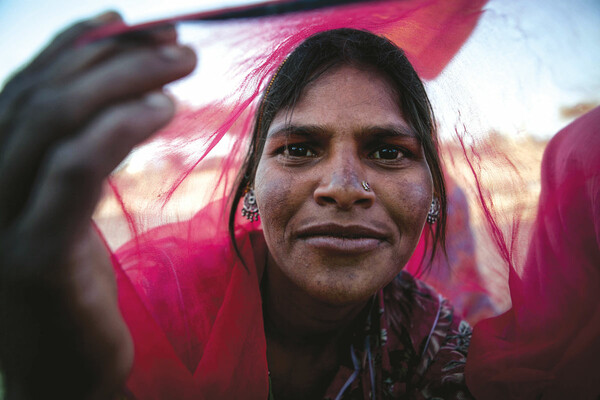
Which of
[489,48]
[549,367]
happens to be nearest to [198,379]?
[549,367]

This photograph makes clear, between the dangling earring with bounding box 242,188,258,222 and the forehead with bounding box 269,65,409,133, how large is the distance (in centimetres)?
33

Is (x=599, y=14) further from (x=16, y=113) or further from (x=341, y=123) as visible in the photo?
(x=16, y=113)

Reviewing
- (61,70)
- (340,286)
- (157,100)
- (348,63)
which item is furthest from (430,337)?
(61,70)

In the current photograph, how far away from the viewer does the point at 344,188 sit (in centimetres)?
94

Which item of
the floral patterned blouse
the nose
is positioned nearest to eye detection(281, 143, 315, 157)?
the nose

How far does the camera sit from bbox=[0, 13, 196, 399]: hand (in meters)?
0.50

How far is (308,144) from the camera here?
3.60ft

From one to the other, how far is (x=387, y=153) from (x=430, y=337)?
0.82m

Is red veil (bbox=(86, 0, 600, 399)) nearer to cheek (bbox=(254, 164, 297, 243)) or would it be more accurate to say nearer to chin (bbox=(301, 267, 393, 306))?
cheek (bbox=(254, 164, 297, 243))

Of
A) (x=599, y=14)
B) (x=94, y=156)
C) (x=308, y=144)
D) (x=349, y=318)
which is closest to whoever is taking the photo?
(x=94, y=156)

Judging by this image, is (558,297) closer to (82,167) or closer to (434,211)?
(434,211)

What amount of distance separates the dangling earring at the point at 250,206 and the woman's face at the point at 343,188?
242mm

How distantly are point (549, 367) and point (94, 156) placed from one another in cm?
153

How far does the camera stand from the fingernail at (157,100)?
55cm
